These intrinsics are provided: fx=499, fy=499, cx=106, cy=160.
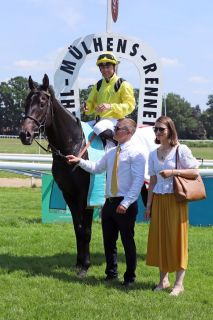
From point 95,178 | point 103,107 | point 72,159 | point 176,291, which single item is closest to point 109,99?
point 103,107

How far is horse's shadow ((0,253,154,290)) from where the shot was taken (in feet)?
18.5

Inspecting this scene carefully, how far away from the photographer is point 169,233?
16.8 feet

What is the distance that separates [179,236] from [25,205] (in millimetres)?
6584

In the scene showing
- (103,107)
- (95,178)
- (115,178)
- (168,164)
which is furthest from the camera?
(103,107)

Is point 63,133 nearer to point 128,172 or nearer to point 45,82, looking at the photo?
point 45,82

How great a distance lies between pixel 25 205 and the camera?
11.2 metres

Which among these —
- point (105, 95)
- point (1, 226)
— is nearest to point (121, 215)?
point (105, 95)

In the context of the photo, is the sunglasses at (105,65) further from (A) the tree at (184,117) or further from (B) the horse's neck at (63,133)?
(A) the tree at (184,117)

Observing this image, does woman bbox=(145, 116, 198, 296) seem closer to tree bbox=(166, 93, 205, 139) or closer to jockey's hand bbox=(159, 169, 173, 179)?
jockey's hand bbox=(159, 169, 173, 179)

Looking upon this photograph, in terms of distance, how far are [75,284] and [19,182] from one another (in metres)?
10.8

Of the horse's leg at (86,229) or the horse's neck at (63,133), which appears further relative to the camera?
the horse's leg at (86,229)

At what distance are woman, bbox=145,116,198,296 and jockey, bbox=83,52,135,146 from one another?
1047 millimetres

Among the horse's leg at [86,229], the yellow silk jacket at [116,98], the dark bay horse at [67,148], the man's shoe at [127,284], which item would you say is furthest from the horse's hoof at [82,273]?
the yellow silk jacket at [116,98]

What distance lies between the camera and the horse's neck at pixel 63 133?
5.84m
